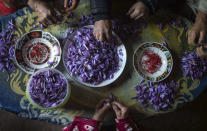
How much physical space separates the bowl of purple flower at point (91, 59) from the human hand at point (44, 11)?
135mm

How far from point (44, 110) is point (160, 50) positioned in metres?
0.68

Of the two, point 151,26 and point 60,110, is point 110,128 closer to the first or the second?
point 60,110

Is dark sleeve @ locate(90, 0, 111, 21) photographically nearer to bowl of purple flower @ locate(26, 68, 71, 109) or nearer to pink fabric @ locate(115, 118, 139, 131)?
bowl of purple flower @ locate(26, 68, 71, 109)

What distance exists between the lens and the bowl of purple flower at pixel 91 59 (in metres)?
0.85

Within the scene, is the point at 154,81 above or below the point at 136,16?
below

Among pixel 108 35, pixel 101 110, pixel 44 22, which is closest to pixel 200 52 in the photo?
pixel 108 35

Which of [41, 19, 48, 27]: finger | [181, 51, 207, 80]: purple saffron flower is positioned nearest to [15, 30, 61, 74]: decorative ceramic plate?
[41, 19, 48, 27]: finger

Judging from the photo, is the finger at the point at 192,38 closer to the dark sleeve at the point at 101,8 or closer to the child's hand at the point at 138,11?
the child's hand at the point at 138,11

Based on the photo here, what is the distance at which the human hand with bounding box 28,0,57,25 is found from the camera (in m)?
0.85

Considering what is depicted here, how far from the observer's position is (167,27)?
3.12ft

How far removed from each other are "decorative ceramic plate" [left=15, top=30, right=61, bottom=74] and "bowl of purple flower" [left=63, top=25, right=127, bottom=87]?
64mm

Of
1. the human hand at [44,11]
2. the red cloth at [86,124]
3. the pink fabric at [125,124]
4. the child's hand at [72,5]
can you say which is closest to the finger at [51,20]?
the human hand at [44,11]

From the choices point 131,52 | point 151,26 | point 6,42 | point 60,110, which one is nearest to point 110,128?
point 60,110

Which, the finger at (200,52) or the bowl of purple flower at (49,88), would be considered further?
the finger at (200,52)
